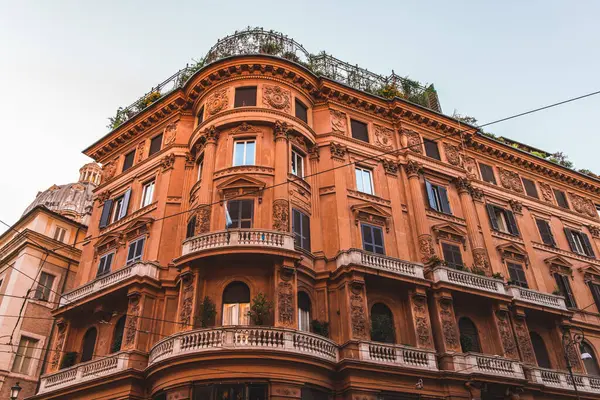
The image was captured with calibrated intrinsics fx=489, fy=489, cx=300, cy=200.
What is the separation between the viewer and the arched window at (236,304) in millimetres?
20703

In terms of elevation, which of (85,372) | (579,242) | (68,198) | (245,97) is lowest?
(85,372)

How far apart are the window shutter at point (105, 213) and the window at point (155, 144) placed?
155 inches

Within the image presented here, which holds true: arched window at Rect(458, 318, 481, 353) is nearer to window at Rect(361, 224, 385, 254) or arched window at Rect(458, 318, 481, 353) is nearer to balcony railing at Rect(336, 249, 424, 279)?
balcony railing at Rect(336, 249, 424, 279)

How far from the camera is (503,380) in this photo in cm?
2217

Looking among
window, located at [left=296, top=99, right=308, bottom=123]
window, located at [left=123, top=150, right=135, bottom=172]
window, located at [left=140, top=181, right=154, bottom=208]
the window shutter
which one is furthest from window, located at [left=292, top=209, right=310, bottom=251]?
window, located at [left=123, top=150, right=135, bottom=172]

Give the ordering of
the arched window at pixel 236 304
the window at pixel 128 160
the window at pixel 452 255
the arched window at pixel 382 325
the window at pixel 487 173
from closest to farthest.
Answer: the arched window at pixel 236 304
the arched window at pixel 382 325
the window at pixel 452 255
the window at pixel 128 160
the window at pixel 487 173

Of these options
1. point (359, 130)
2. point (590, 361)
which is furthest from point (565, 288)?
point (359, 130)

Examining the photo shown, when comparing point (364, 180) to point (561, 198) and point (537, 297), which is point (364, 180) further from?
point (561, 198)

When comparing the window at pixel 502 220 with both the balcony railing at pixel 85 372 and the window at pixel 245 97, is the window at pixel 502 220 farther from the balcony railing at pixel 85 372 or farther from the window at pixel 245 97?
the balcony railing at pixel 85 372

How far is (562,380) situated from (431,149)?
14.7 m

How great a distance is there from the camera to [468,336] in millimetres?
24391

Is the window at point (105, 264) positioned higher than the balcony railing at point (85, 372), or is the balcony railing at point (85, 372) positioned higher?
the window at point (105, 264)

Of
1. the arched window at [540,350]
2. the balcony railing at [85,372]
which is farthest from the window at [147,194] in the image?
the arched window at [540,350]

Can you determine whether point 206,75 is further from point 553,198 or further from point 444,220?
point 553,198
